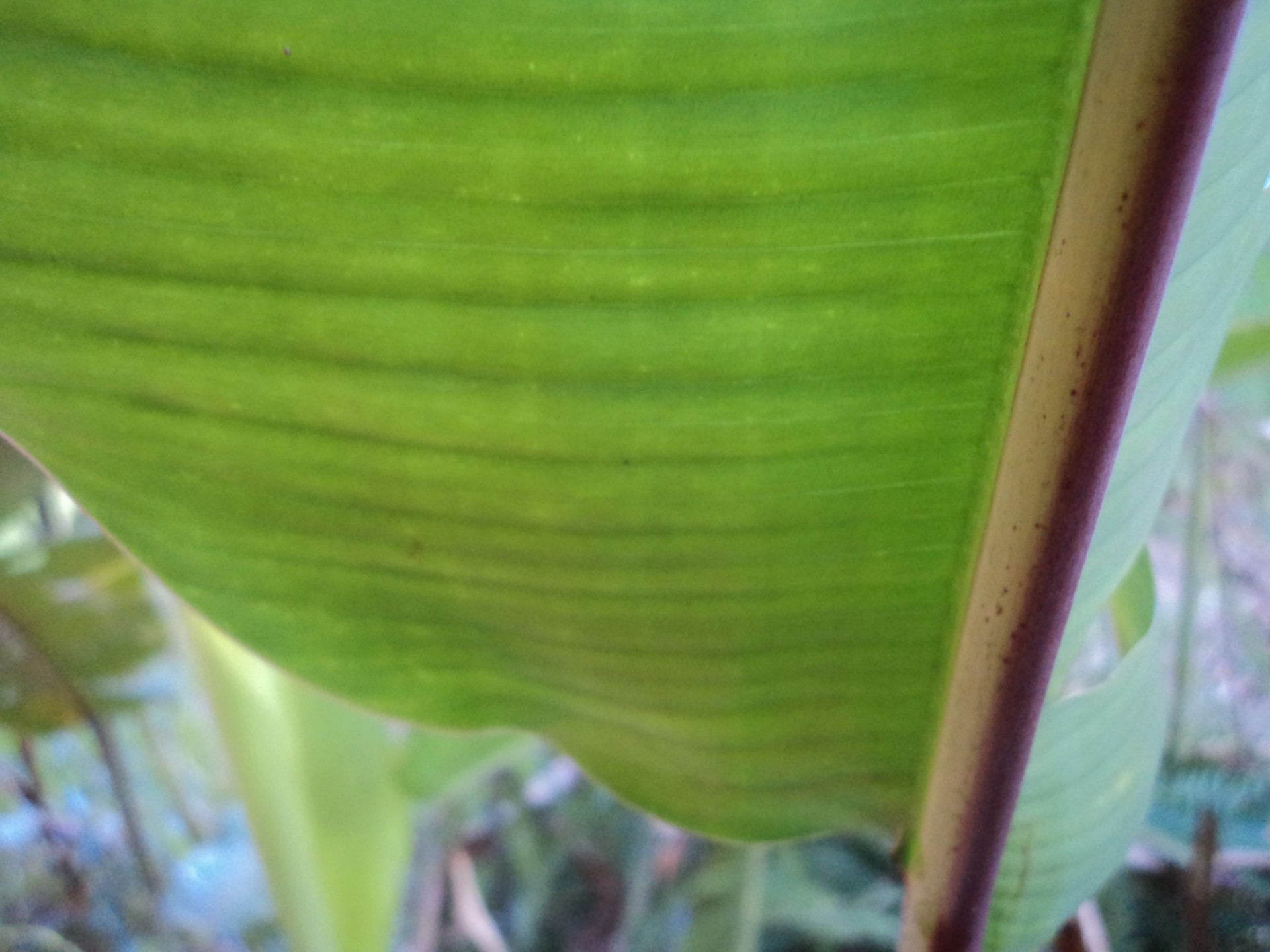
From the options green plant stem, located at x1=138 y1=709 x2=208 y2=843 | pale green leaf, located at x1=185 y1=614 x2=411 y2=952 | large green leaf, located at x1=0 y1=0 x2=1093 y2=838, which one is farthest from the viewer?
green plant stem, located at x1=138 y1=709 x2=208 y2=843

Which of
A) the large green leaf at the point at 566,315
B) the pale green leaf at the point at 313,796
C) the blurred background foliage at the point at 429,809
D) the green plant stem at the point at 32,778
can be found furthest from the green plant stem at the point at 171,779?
the large green leaf at the point at 566,315

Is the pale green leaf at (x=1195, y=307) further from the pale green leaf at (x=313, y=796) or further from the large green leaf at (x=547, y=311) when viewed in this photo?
the pale green leaf at (x=313, y=796)

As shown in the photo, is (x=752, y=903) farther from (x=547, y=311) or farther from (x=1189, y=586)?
(x=547, y=311)

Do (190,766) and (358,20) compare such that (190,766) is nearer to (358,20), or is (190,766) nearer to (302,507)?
(302,507)

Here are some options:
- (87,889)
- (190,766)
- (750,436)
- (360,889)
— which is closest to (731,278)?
(750,436)

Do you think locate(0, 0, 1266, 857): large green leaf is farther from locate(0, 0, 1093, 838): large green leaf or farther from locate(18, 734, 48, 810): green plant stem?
locate(18, 734, 48, 810): green plant stem

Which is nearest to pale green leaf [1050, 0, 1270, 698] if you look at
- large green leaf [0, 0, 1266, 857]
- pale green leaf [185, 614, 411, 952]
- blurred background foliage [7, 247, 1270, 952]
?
large green leaf [0, 0, 1266, 857]
